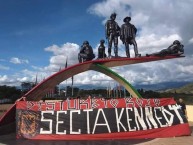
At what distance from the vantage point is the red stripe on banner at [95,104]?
13.1 meters

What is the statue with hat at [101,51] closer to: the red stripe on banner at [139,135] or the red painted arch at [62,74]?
the red painted arch at [62,74]

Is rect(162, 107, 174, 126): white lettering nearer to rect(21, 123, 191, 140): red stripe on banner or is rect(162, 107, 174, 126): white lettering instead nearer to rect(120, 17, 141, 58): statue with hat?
rect(21, 123, 191, 140): red stripe on banner

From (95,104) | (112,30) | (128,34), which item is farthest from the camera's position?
(112,30)

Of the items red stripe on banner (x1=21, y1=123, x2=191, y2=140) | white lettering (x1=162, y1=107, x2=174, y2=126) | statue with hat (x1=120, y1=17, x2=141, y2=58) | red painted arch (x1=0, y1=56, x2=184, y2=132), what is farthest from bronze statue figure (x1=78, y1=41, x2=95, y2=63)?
white lettering (x1=162, y1=107, x2=174, y2=126)

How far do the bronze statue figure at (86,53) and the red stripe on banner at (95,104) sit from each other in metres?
4.23

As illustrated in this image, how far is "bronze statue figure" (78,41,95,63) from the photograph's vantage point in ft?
55.7

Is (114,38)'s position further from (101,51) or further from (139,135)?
(139,135)

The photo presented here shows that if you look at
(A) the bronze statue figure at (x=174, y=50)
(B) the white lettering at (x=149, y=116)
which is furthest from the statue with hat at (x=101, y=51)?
(B) the white lettering at (x=149, y=116)

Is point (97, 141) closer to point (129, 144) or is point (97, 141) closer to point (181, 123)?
point (129, 144)

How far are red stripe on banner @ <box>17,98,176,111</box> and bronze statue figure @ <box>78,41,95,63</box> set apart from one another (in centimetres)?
423

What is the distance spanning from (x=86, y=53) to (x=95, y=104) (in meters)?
4.64

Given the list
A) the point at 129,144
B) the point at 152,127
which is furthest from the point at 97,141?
the point at 152,127

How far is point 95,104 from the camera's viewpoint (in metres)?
13.1

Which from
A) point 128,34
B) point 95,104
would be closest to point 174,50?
point 128,34
